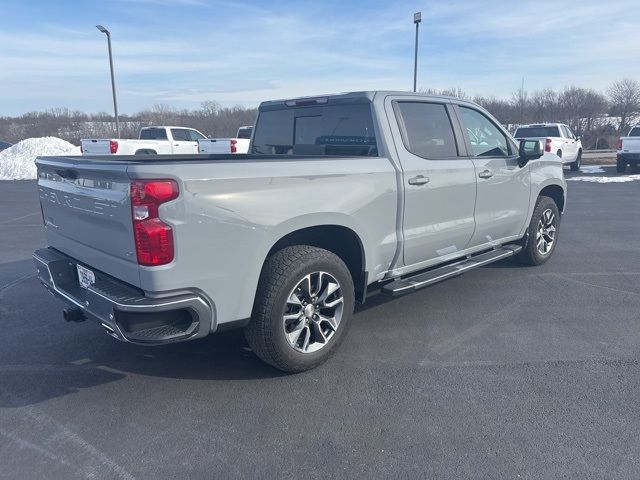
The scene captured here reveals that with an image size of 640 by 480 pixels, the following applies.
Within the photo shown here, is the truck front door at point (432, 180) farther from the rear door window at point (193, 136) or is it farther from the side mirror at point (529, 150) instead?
the rear door window at point (193, 136)

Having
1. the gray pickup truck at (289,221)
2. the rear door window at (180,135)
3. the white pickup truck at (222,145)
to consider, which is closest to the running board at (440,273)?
the gray pickup truck at (289,221)

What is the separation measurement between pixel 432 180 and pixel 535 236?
2443mm

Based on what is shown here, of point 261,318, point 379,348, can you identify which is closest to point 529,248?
point 379,348

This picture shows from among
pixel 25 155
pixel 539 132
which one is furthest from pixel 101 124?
pixel 539 132

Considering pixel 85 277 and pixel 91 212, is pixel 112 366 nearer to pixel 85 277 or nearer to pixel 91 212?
pixel 85 277

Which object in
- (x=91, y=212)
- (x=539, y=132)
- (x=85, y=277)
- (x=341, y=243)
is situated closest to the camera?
(x=91, y=212)

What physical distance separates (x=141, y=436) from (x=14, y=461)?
649 millimetres

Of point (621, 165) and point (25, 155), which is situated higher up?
point (25, 155)

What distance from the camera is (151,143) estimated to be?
62.5 feet

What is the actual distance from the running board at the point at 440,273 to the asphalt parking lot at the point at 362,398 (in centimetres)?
43

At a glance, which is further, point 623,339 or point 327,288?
point 623,339

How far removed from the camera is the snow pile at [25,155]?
20.8m

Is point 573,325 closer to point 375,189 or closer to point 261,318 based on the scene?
point 375,189

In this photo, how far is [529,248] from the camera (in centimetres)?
619
